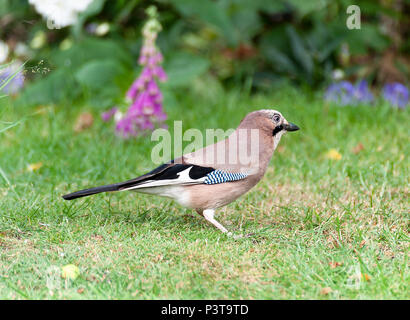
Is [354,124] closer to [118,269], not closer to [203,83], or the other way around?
[203,83]

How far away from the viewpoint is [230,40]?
6.33 meters

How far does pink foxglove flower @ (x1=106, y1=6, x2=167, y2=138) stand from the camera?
536 centimetres

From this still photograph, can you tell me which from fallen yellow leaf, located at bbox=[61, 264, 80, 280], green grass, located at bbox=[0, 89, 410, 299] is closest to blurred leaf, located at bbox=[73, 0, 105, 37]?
green grass, located at bbox=[0, 89, 410, 299]

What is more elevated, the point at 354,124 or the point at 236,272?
the point at 354,124

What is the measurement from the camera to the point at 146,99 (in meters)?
5.38

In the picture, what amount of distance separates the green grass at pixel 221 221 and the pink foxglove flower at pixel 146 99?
156 mm

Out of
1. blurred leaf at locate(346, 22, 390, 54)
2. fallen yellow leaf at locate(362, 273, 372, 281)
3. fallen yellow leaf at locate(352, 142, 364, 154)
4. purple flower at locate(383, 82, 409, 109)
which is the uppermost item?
blurred leaf at locate(346, 22, 390, 54)

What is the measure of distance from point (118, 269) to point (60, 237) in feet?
1.87

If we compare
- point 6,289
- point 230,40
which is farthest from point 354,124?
point 6,289

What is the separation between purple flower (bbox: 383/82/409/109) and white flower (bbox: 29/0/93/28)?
10.2 feet

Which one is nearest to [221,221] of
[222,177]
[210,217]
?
[210,217]

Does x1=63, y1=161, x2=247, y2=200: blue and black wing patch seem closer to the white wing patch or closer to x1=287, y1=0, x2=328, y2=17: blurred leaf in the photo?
the white wing patch

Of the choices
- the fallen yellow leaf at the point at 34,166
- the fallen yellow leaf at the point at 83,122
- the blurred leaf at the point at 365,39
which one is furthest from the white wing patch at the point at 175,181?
the blurred leaf at the point at 365,39
